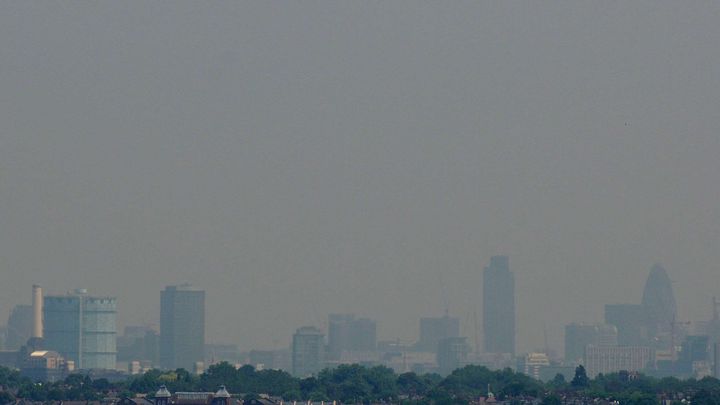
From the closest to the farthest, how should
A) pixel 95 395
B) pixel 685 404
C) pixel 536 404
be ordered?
pixel 685 404 → pixel 536 404 → pixel 95 395

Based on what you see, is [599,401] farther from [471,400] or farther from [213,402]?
[213,402]

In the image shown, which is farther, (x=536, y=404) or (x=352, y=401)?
(x=352, y=401)

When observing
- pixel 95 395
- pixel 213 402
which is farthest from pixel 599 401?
pixel 95 395

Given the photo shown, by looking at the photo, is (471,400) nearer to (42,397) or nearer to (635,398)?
(635,398)

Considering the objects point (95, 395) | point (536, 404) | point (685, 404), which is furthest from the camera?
point (95, 395)

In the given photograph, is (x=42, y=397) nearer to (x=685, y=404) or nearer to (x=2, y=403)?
(x=2, y=403)

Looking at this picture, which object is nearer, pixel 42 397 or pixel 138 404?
pixel 138 404

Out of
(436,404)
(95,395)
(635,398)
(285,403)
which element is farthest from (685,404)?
(95,395)

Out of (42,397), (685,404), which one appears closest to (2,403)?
(42,397)
